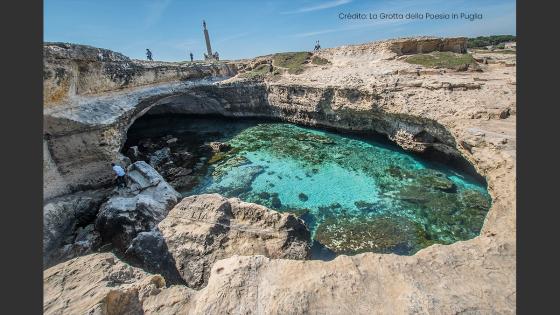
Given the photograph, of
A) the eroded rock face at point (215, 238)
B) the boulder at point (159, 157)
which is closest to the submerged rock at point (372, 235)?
the eroded rock face at point (215, 238)

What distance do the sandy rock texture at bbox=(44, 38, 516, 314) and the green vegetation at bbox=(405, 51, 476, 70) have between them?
31.4 inches

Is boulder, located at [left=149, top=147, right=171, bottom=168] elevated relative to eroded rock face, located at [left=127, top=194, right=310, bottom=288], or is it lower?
elevated

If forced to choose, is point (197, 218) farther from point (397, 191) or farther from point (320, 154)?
point (320, 154)

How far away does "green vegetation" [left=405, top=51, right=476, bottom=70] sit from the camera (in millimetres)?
20203

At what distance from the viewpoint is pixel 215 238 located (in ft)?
29.9

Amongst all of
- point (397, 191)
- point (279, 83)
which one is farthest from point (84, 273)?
point (279, 83)

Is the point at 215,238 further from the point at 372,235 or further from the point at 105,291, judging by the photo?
the point at 372,235

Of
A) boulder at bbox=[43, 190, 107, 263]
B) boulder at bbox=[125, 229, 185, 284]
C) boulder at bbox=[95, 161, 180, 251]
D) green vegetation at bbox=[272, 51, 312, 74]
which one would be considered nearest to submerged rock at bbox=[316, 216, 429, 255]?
boulder at bbox=[125, 229, 185, 284]

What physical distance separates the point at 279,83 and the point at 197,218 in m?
19.5

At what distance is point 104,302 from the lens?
4918mm

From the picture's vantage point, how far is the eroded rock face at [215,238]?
341 inches

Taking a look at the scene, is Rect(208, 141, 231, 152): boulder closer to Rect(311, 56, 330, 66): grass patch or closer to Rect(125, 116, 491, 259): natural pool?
Rect(125, 116, 491, 259): natural pool

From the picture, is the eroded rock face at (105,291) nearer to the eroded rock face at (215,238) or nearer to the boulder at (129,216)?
the eroded rock face at (215,238)

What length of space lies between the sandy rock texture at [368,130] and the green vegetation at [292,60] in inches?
51.0
